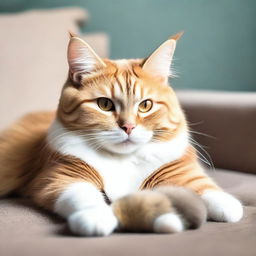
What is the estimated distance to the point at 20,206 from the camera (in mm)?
1275

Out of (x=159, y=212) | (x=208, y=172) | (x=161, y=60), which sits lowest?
(x=208, y=172)

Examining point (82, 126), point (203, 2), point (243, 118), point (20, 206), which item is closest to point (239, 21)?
point (203, 2)

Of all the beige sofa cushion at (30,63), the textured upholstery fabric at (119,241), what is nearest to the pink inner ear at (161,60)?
the textured upholstery fabric at (119,241)

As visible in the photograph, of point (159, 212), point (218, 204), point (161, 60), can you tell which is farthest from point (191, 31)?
point (159, 212)

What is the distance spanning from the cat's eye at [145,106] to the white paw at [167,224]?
0.37m

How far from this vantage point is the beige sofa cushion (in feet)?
5.77

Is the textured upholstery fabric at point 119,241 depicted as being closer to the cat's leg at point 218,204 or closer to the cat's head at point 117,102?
the cat's leg at point 218,204

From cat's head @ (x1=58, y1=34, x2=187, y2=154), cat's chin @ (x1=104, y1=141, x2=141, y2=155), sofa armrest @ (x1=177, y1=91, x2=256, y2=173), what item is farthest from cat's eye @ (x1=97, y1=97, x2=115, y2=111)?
sofa armrest @ (x1=177, y1=91, x2=256, y2=173)

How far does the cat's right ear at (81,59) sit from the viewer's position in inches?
49.3

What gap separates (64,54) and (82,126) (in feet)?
2.43

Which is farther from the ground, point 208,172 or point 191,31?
point 191,31

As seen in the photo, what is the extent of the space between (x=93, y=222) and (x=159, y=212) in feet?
0.48

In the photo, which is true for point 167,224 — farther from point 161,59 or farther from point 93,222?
point 161,59

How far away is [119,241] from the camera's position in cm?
91
